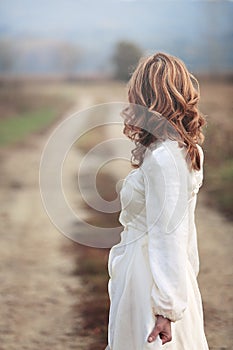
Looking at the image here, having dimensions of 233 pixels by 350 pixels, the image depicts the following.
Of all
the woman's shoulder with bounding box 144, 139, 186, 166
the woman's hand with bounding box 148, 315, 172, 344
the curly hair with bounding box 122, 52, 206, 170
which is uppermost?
the curly hair with bounding box 122, 52, 206, 170

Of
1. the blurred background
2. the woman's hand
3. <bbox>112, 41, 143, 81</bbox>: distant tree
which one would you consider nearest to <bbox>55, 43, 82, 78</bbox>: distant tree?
the blurred background

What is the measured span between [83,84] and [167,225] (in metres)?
5.84

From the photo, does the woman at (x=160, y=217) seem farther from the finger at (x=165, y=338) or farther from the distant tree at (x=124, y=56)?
the distant tree at (x=124, y=56)

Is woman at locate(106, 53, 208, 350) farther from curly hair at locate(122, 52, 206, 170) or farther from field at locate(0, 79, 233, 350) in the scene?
field at locate(0, 79, 233, 350)

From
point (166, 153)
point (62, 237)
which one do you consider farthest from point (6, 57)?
point (166, 153)

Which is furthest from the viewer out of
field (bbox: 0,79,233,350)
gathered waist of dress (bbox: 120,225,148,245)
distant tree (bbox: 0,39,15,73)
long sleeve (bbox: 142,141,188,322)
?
distant tree (bbox: 0,39,15,73)

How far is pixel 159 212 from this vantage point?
168cm

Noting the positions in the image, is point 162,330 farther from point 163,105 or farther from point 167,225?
point 163,105

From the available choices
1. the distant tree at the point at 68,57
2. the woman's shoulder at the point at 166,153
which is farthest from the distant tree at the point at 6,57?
the woman's shoulder at the point at 166,153

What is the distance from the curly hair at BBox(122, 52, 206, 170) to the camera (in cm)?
174

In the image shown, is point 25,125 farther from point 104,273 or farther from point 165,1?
point 104,273

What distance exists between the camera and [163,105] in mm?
1742

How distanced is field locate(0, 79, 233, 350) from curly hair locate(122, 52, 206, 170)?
176cm

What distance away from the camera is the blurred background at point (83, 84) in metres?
5.76
